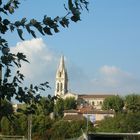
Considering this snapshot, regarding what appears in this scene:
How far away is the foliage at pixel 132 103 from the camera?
144125 mm

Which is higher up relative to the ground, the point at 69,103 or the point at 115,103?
the point at 69,103

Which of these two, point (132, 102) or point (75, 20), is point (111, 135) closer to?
point (75, 20)

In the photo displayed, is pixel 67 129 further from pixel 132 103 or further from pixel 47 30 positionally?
pixel 47 30

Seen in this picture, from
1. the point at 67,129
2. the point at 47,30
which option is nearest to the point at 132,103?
the point at 67,129

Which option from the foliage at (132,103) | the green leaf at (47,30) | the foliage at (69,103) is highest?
the foliage at (69,103)

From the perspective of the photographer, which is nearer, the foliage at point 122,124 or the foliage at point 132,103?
the foliage at point 122,124

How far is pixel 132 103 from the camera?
145 metres

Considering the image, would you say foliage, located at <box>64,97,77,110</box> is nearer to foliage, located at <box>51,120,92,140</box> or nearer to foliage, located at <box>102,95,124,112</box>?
foliage, located at <box>102,95,124,112</box>

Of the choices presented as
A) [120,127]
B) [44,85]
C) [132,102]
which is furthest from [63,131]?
[44,85]

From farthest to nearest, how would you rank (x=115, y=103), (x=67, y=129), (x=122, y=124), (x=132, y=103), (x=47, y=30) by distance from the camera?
1. (x=115, y=103)
2. (x=132, y=103)
3. (x=122, y=124)
4. (x=67, y=129)
5. (x=47, y=30)

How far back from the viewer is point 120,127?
10450cm

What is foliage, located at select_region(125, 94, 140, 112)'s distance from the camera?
473 feet

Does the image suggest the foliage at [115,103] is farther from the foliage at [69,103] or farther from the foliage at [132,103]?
the foliage at [69,103]

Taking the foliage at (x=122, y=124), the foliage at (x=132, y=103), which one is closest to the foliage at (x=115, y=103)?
the foliage at (x=132, y=103)
